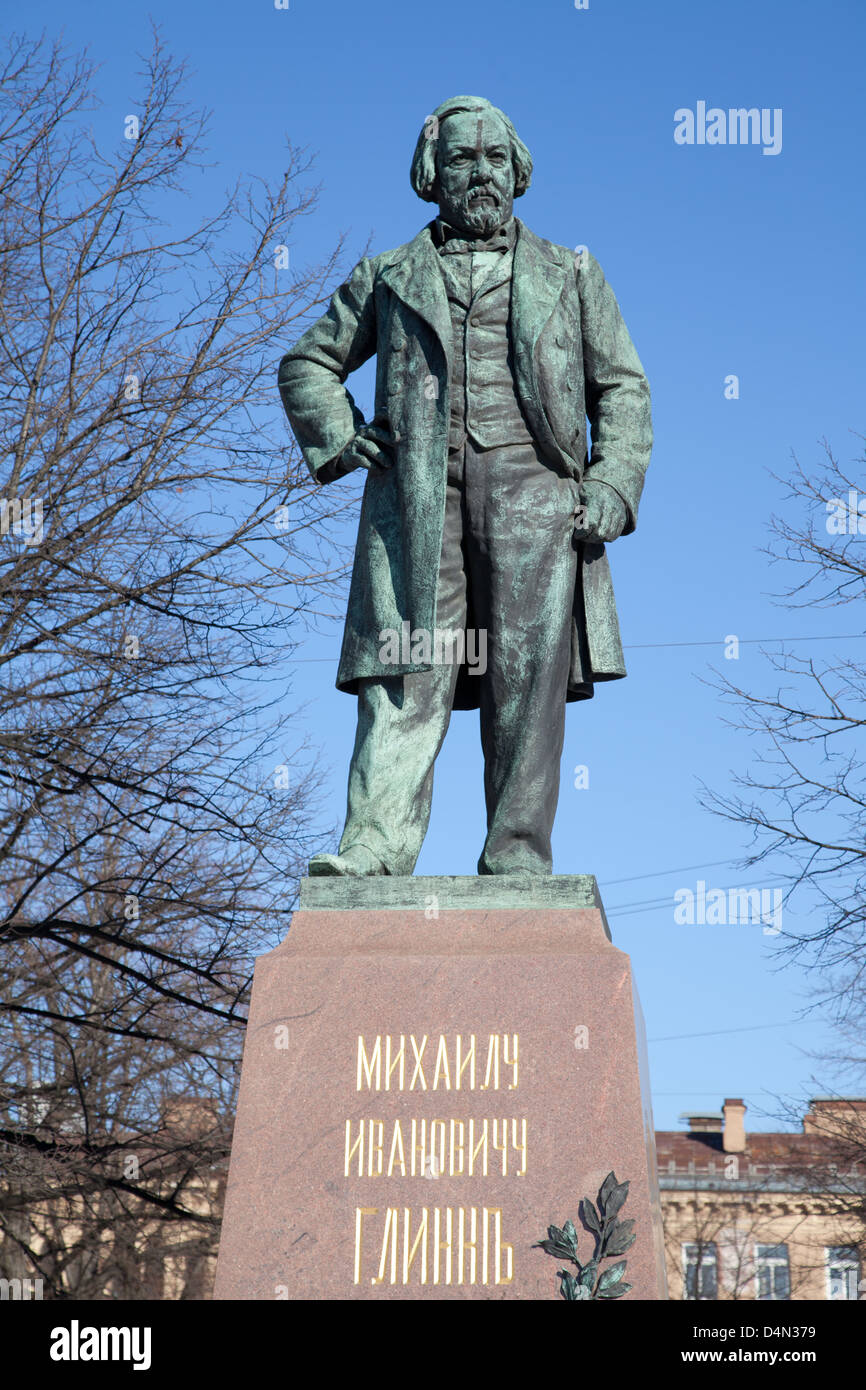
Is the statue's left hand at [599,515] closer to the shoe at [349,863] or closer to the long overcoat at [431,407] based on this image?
the long overcoat at [431,407]

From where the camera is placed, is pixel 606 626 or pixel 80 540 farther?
pixel 80 540

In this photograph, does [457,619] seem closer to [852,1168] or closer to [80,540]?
[80,540]

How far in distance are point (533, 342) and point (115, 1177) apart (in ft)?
26.3

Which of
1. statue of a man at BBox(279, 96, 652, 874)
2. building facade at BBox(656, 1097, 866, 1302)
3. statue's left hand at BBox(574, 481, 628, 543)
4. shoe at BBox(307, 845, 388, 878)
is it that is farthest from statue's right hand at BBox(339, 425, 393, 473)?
building facade at BBox(656, 1097, 866, 1302)

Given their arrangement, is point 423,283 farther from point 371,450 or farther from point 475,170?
point 371,450

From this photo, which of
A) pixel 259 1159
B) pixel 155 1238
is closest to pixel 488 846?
pixel 259 1159

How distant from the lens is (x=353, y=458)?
627cm

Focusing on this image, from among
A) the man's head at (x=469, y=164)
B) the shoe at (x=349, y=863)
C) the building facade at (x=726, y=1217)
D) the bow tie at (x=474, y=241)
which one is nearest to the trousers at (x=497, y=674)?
the shoe at (x=349, y=863)

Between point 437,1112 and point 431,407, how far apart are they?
89.5 inches

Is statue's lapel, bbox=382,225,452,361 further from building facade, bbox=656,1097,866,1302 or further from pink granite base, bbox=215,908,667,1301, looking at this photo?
building facade, bbox=656,1097,866,1302

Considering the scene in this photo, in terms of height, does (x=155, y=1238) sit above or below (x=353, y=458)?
below

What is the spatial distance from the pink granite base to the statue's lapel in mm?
1981

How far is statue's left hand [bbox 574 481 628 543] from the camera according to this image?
20.1ft
